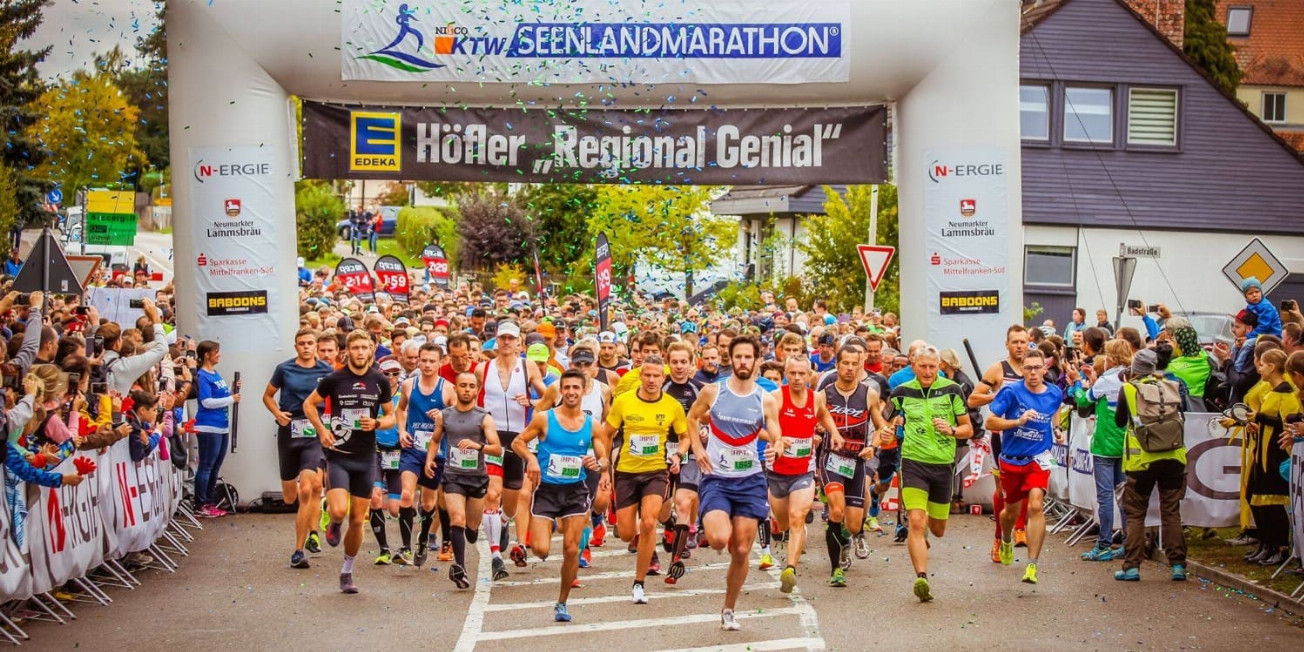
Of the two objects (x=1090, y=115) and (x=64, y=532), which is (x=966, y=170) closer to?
(x=64, y=532)

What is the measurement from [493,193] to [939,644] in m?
52.3

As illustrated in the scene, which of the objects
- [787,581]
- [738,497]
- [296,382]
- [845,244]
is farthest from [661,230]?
[738,497]

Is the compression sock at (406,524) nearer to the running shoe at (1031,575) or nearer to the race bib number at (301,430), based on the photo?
the race bib number at (301,430)

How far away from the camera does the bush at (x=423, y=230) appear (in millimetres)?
65938

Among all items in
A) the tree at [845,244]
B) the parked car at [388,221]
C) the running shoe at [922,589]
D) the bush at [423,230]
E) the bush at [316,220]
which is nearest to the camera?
the running shoe at [922,589]

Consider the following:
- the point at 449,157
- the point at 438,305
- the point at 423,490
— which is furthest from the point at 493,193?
the point at 423,490

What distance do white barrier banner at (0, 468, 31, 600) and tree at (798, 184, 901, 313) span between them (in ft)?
78.2

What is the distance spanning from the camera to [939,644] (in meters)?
9.50

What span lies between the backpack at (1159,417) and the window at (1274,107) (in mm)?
55583

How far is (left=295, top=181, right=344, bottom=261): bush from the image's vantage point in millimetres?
70875

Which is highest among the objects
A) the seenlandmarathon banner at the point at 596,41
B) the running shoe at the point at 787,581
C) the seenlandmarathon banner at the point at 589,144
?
the seenlandmarathon banner at the point at 596,41

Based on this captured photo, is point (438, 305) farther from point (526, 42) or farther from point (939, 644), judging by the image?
point (939, 644)

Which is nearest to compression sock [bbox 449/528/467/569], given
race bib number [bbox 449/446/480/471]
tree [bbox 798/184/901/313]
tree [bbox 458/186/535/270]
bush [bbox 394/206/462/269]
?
race bib number [bbox 449/446/480/471]

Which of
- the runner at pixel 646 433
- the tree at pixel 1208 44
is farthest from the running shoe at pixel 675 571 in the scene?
the tree at pixel 1208 44
